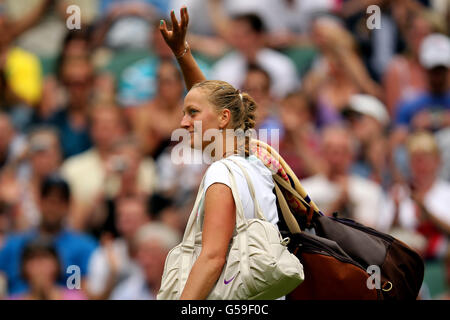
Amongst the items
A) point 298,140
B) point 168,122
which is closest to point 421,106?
point 298,140

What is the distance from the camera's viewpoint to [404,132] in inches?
269

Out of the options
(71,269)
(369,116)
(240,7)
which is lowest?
(71,269)

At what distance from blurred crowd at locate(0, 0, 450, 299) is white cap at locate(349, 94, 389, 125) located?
0.02 meters

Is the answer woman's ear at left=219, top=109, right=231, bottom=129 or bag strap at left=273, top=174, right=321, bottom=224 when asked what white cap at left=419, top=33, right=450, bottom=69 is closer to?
bag strap at left=273, top=174, right=321, bottom=224

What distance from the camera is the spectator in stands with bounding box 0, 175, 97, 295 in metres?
6.35

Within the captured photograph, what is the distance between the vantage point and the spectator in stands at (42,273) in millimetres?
5980

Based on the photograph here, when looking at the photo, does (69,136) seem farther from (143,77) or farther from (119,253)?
(119,253)

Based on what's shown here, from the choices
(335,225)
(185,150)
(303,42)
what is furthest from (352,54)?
(335,225)

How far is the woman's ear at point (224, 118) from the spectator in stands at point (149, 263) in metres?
2.99

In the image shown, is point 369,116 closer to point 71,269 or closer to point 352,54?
point 352,54

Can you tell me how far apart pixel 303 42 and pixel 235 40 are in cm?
66

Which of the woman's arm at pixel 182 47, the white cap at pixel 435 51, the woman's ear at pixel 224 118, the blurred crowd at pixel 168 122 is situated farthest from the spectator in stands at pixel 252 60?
the woman's ear at pixel 224 118

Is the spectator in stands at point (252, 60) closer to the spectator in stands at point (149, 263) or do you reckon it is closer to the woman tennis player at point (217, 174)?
the spectator in stands at point (149, 263)
